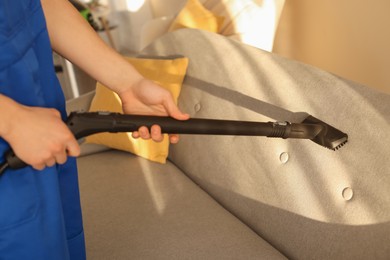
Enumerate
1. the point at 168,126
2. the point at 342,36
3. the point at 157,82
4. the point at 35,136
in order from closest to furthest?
1. the point at 35,136
2. the point at 168,126
3. the point at 342,36
4. the point at 157,82

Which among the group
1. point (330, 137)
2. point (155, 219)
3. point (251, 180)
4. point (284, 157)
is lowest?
point (155, 219)

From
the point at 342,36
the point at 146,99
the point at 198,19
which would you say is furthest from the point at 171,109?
the point at 198,19

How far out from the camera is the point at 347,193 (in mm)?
1000

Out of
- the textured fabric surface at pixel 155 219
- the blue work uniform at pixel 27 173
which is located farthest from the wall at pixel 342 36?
the blue work uniform at pixel 27 173

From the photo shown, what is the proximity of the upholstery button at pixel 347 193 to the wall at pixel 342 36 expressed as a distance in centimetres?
49

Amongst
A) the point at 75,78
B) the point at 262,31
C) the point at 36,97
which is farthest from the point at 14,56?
the point at 75,78

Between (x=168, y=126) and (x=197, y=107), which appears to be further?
(x=197, y=107)

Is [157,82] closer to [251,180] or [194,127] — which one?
[251,180]

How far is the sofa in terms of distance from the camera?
0.97m

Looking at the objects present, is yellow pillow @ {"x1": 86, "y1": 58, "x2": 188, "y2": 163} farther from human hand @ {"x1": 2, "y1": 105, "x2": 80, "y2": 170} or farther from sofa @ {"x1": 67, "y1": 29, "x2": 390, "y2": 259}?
human hand @ {"x1": 2, "y1": 105, "x2": 80, "y2": 170}

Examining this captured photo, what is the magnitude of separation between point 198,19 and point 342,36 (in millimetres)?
607

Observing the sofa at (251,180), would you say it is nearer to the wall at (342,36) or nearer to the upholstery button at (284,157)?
the upholstery button at (284,157)

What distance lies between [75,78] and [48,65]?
239cm

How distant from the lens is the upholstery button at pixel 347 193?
39.0 inches
